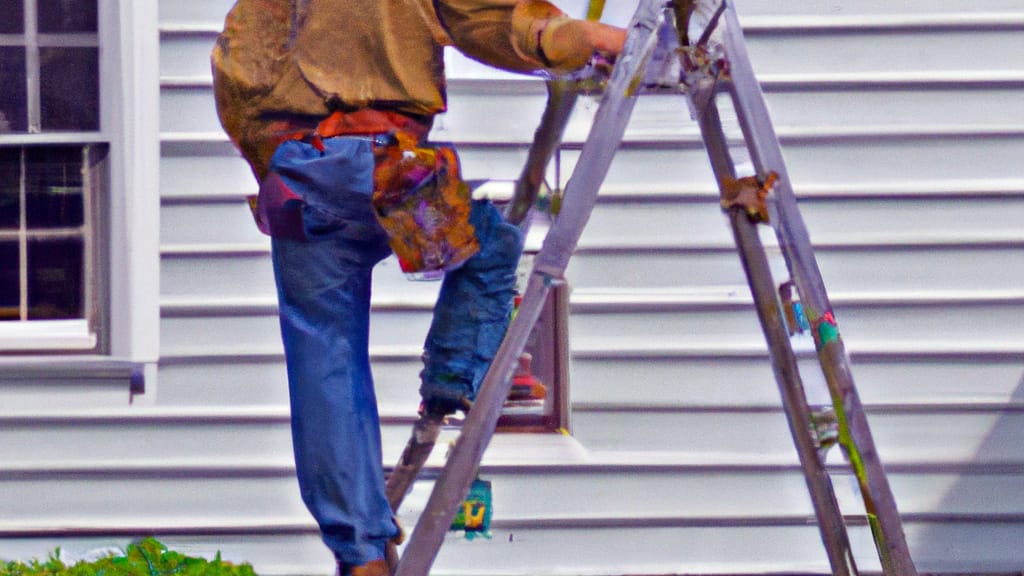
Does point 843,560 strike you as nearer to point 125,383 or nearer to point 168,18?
point 125,383

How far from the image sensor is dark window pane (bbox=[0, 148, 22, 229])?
3572 millimetres

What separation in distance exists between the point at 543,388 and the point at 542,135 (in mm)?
1108

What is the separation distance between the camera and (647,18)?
2111 millimetres

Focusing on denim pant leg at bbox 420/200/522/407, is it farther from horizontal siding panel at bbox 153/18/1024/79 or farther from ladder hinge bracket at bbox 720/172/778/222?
horizontal siding panel at bbox 153/18/1024/79

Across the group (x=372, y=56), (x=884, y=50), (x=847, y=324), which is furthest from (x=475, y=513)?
(x=884, y=50)

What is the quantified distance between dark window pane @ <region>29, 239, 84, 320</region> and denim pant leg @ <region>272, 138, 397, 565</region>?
61.5 inches

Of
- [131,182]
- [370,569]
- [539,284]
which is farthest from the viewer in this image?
[131,182]

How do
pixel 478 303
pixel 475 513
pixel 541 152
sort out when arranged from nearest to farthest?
pixel 478 303, pixel 541 152, pixel 475 513

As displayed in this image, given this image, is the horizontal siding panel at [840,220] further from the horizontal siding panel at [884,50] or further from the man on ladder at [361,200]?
the man on ladder at [361,200]

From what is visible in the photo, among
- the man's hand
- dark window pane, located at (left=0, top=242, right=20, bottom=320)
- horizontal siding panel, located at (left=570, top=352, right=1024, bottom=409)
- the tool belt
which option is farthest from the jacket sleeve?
dark window pane, located at (left=0, top=242, right=20, bottom=320)

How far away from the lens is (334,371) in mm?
2246

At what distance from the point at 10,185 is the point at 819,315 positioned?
254 cm

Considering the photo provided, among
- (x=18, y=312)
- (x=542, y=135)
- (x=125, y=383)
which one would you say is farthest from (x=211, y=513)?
(x=542, y=135)

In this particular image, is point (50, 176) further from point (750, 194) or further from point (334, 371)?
point (750, 194)
